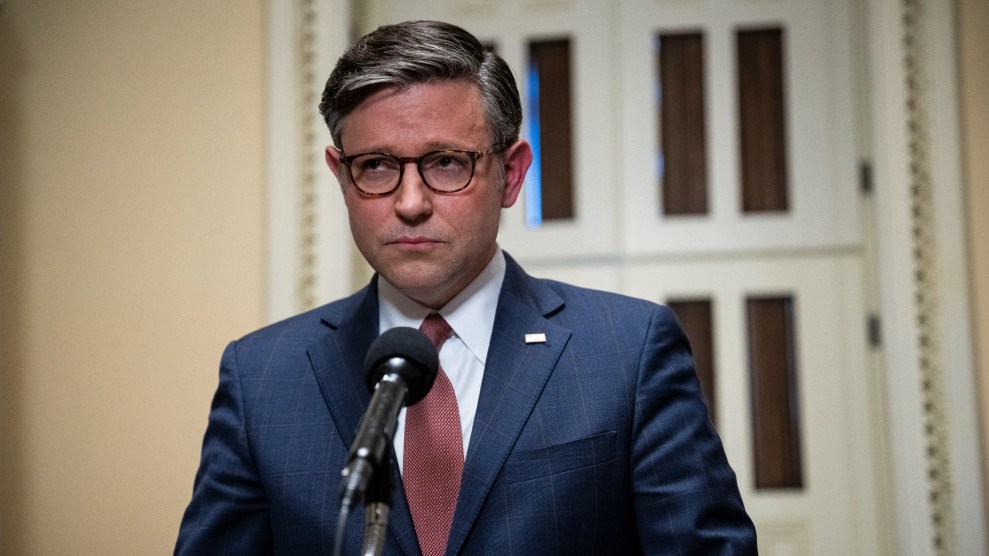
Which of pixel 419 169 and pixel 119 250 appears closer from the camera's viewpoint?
pixel 419 169

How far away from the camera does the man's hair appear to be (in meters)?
1.54

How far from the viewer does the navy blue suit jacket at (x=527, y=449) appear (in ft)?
4.83

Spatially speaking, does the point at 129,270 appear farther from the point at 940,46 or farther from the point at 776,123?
the point at 940,46

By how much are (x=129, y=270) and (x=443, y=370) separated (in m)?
1.97

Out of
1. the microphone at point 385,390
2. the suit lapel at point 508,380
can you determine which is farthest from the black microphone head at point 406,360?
the suit lapel at point 508,380

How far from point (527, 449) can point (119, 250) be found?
85.8 inches

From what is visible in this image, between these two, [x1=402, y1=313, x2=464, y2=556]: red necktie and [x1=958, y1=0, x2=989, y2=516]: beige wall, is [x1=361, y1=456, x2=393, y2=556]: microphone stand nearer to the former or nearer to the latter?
[x1=402, y1=313, x2=464, y2=556]: red necktie

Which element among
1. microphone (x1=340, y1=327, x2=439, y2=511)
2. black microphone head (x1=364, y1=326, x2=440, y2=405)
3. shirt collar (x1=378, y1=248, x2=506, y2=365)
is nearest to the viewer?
microphone (x1=340, y1=327, x2=439, y2=511)

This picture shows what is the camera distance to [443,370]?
63.6 inches

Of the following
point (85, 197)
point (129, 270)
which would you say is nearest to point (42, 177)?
point (85, 197)

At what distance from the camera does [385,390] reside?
1.07 metres

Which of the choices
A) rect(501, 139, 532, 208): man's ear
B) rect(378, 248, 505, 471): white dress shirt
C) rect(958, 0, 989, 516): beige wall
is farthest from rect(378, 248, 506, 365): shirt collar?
rect(958, 0, 989, 516): beige wall

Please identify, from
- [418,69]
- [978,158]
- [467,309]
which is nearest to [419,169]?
[418,69]

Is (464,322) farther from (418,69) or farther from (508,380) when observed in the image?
(418,69)
